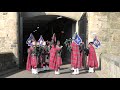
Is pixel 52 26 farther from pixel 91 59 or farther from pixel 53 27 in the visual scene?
pixel 91 59

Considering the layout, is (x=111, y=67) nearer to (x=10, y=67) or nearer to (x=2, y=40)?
(x=10, y=67)

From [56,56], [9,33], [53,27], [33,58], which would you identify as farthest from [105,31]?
[53,27]

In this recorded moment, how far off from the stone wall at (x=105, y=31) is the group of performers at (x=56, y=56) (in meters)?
2.12

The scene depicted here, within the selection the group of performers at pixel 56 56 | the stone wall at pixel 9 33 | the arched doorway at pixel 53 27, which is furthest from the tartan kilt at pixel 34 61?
the arched doorway at pixel 53 27

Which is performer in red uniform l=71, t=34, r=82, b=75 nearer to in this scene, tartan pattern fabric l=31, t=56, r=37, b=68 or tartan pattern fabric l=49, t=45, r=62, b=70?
tartan pattern fabric l=49, t=45, r=62, b=70

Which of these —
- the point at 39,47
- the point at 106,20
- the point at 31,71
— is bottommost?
the point at 31,71

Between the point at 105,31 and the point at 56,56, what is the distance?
12.7ft

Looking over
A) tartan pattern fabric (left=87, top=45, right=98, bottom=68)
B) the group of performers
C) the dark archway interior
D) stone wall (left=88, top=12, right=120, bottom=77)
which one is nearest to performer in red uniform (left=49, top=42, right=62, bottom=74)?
the group of performers

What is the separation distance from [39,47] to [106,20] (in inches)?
162

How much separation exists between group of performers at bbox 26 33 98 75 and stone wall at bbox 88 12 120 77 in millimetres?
2124

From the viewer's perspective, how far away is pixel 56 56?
16969 mm

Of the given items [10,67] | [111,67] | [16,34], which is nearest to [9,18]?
[16,34]

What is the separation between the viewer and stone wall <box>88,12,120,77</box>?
63.9 feet

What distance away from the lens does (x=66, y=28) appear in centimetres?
2934
